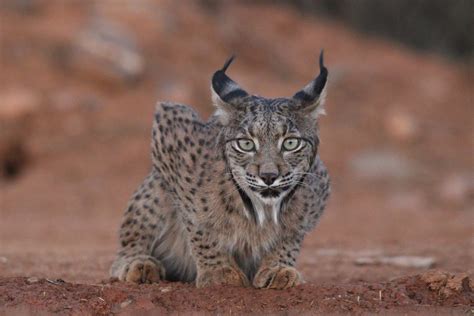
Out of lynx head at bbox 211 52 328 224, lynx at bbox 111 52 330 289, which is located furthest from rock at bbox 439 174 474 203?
lynx head at bbox 211 52 328 224

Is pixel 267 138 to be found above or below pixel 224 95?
below

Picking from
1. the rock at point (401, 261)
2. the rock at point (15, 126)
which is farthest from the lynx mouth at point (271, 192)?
the rock at point (15, 126)

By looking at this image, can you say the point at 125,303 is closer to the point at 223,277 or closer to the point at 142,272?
the point at 223,277

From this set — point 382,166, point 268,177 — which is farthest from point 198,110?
point 268,177

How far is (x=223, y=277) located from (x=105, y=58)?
40.4 ft

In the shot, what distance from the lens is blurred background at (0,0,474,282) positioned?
13703 millimetres

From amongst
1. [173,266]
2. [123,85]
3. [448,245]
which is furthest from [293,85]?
[173,266]

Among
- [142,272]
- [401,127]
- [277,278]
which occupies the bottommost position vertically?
[142,272]

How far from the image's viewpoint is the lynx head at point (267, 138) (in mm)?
6152

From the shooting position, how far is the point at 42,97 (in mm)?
17969

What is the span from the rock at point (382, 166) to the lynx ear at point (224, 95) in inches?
437

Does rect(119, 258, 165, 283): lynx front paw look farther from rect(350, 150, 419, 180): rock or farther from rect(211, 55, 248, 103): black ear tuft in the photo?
rect(350, 150, 419, 180): rock

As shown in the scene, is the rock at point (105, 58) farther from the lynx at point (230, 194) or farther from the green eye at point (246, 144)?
the green eye at point (246, 144)

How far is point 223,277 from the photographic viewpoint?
6.70 m
